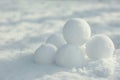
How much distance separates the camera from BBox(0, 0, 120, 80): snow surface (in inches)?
75.7

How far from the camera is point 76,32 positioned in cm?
203

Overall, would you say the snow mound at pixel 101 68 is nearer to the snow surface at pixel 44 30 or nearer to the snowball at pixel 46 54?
the snow surface at pixel 44 30

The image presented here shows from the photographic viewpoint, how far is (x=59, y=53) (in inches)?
79.1

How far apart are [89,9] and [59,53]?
5.49ft

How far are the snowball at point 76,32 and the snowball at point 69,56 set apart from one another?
0.06 metres

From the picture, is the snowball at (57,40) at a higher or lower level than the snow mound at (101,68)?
higher

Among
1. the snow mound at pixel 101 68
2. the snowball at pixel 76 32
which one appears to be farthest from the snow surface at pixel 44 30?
the snowball at pixel 76 32

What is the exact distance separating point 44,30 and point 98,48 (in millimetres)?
962

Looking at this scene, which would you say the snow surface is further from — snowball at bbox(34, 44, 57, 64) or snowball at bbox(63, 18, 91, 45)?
snowball at bbox(63, 18, 91, 45)

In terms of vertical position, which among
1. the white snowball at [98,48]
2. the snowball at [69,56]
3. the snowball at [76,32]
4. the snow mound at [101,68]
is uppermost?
the snowball at [76,32]

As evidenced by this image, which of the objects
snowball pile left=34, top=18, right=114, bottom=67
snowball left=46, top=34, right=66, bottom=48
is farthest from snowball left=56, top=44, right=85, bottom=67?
snowball left=46, top=34, right=66, bottom=48

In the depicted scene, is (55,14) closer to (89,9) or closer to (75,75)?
(89,9)

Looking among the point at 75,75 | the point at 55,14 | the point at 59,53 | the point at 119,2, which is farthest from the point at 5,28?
the point at 119,2

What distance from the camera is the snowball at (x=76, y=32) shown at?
2029mm
